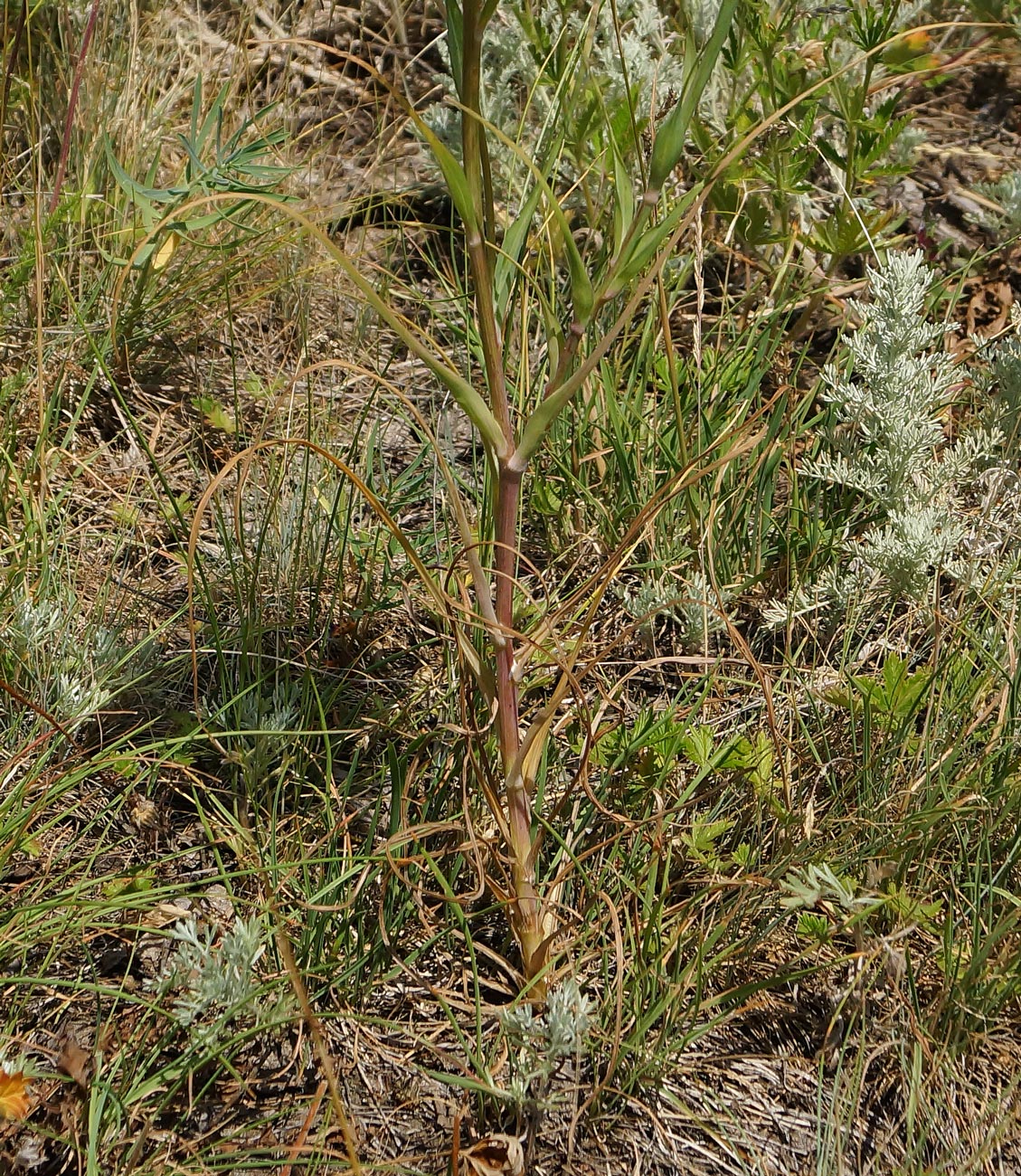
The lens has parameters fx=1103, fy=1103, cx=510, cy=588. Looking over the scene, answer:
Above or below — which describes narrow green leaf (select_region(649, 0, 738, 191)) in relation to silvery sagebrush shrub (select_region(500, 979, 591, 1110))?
above

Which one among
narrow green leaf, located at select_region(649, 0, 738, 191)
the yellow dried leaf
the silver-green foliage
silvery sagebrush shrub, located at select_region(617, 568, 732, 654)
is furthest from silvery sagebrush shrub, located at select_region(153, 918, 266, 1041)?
the silver-green foliage

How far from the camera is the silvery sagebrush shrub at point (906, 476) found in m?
1.74

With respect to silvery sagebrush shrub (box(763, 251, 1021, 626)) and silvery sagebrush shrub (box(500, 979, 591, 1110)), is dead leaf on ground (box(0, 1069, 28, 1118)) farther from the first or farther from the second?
silvery sagebrush shrub (box(763, 251, 1021, 626))

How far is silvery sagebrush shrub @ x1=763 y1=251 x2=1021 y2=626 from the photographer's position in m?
1.74

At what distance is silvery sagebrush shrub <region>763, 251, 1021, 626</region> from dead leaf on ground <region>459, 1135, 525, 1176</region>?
893mm

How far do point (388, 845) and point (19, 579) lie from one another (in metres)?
0.85

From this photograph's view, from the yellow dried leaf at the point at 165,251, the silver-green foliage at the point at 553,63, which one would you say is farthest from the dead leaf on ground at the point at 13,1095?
the silver-green foliage at the point at 553,63

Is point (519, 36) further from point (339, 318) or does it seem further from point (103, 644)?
point (103, 644)

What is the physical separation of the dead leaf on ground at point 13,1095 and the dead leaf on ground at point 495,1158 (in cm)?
50

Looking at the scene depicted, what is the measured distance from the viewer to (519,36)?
2453 millimetres

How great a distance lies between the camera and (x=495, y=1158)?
1.30 metres

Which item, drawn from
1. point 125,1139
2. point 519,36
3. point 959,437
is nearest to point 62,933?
point 125,1139

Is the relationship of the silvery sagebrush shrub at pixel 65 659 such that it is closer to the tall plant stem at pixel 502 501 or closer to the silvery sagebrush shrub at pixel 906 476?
the tall plant stem at pixel 502 501

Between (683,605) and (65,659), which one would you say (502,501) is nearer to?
(683,605)
